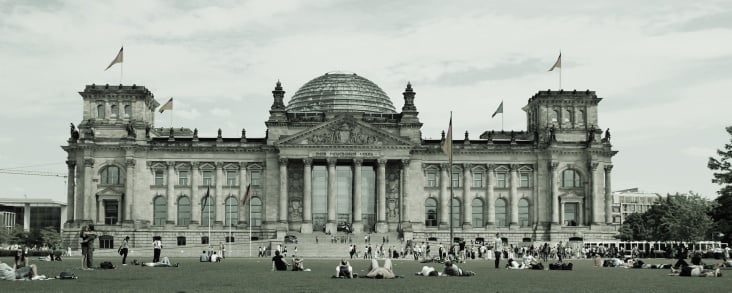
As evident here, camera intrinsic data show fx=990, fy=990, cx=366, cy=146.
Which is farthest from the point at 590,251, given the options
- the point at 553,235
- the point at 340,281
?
the point at 340,281

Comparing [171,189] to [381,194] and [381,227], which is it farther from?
[381,227]

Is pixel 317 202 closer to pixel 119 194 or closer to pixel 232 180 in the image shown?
pixel 232 180

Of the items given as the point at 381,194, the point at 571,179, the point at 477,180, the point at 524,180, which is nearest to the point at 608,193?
the point at 571,179

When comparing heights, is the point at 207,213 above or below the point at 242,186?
below

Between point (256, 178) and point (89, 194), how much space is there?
19.3m

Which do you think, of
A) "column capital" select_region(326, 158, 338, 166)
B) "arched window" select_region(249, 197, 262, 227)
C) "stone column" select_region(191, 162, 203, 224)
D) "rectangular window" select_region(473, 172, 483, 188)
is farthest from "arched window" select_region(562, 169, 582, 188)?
"stone column" select_region(191, 162, 203, 224)

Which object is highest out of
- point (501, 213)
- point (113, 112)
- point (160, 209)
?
point (113, 112)

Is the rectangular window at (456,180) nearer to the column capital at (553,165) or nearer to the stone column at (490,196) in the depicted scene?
the stone column at (490,196)

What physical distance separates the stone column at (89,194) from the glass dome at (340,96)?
2851 cm

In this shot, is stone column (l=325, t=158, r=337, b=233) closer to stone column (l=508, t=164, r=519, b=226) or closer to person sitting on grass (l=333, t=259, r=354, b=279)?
stone column (l=508, t=164, r=519, b=226)

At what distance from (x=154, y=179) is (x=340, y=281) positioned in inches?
3144

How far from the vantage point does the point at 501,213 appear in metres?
119

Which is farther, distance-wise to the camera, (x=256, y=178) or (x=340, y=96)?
(x=340, y=96)

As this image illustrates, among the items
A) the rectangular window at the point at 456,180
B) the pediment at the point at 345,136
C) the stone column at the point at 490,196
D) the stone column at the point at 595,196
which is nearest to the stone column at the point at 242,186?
the pediment at the point at 345,136
